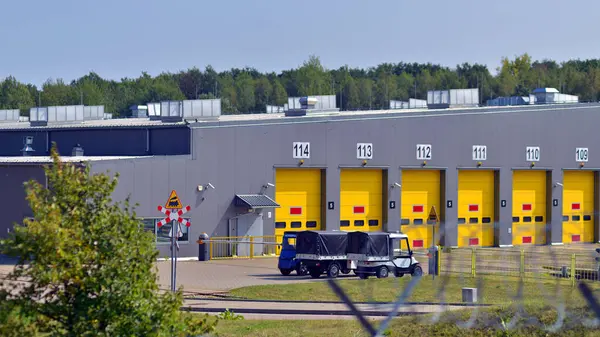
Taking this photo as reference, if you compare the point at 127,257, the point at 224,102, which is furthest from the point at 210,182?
the point at 224,102

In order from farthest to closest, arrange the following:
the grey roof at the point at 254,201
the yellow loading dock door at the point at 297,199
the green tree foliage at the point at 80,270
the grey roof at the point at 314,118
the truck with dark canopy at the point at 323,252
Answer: the yellow loading dock door at the point at 297,199, the grey roof at the point at 314,118, the grey roof at the point at 254,201, the truck with dark canopy at the point at 323,252, the green tree foliage at the point at 80,270

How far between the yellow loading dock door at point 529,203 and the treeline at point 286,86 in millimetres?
58615

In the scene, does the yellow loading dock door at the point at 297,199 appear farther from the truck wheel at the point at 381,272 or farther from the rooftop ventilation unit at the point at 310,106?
the truck wheel at the point at 381,272

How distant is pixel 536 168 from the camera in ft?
177

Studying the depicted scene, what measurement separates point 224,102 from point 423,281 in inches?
3346

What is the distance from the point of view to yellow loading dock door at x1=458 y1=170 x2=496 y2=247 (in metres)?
51.8

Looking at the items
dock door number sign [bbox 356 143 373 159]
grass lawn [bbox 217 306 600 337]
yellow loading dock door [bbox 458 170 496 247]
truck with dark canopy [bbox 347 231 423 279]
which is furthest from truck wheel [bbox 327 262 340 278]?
yellow loading dock door [bbox 458 170 496 247]

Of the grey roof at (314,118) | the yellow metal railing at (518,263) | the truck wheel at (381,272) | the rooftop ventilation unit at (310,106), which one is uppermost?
the rooftop ventilation unit at (310,106)

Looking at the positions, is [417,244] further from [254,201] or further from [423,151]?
[254,201]

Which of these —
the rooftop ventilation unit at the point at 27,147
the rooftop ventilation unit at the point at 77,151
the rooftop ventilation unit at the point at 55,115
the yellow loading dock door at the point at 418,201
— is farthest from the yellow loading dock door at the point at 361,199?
the rooftop ventilation unit at the point at 55,115

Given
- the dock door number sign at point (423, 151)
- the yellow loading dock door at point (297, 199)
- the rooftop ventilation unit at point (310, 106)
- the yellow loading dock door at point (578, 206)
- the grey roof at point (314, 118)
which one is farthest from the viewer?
the yellow loading dock door at point (578, 206)

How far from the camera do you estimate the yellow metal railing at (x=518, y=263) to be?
3168 cm

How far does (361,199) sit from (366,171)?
1.50m

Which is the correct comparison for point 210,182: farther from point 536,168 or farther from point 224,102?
point 224,102
